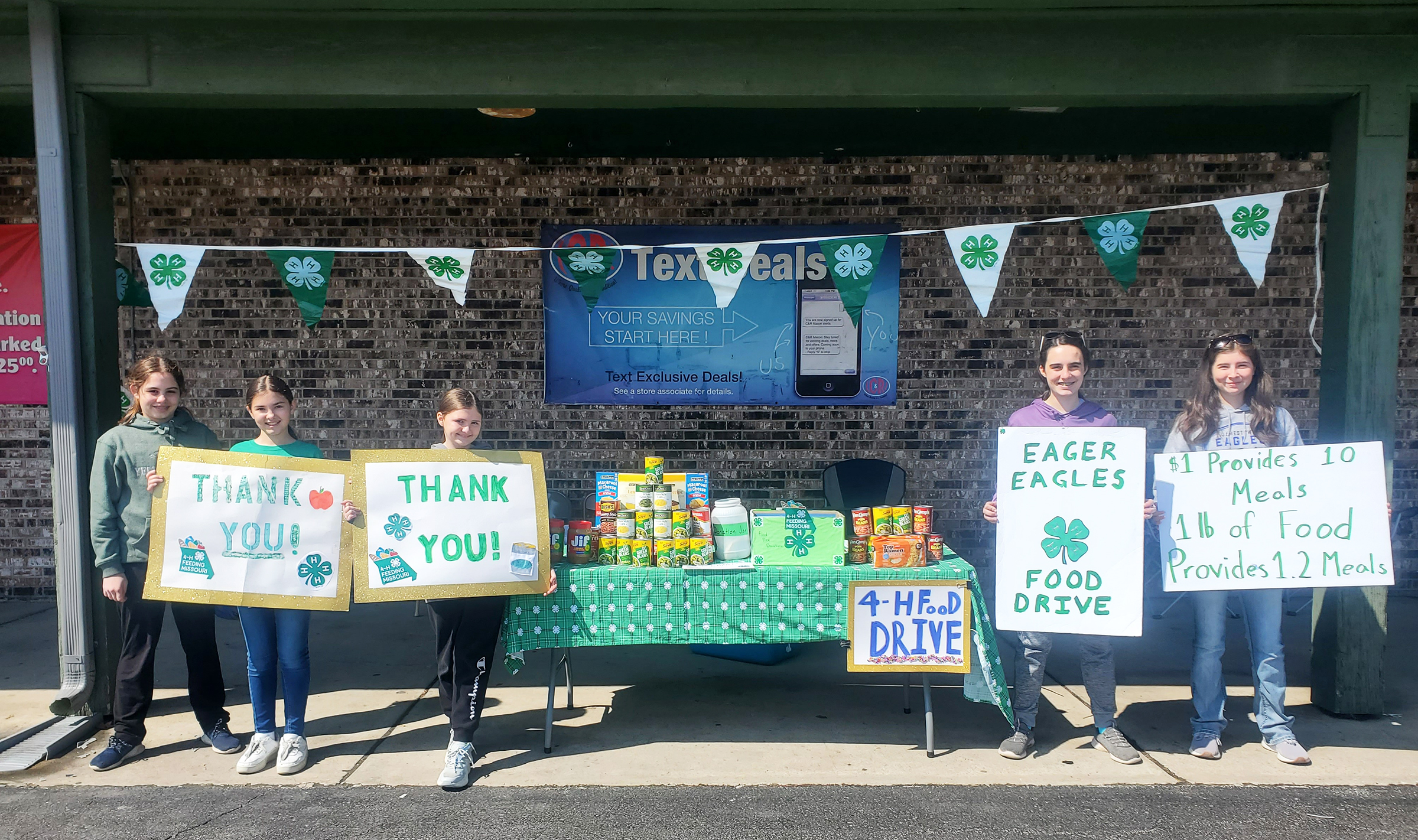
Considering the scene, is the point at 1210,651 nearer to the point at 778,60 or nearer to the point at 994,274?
the point at 994,274

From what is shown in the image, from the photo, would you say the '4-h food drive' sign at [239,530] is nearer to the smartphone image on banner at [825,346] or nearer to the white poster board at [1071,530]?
the white poster board at [1071,530]

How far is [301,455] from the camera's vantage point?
3602 millimetres

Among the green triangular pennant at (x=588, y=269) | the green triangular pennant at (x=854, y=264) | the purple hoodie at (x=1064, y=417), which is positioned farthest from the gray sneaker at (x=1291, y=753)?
the green triangular pennant at (x=588, y=269)

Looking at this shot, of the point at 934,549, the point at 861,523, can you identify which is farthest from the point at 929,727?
the point at 861,523

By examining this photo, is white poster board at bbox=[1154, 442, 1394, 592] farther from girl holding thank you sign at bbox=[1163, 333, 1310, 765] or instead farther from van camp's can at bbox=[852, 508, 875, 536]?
van camp's can at bbox=[852, 508, 875, 536]

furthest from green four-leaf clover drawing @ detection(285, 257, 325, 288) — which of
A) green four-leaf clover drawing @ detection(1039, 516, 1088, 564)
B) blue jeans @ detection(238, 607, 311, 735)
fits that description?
green four-leaf clover drawing @ detection(1039, 516, 1088, 564)

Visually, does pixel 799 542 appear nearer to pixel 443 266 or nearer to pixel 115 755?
pixel 443 266

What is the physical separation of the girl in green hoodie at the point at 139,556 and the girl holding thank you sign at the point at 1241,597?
410 centimetres

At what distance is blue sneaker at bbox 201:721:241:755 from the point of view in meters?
3.70

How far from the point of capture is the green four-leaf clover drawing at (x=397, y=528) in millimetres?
3518

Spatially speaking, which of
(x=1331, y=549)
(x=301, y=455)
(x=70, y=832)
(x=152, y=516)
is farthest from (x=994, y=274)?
(x=70, y=832)

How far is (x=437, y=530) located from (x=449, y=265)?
1497mm

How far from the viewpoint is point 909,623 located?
362 centimetres

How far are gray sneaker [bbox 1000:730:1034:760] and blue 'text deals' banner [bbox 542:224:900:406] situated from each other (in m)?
3.06
